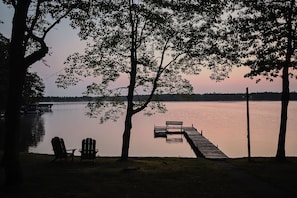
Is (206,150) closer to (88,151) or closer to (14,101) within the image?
(88,151)

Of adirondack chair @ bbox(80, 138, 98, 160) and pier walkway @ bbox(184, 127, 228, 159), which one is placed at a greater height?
adirondack chair @ bbox(80, 138, 98, 160)

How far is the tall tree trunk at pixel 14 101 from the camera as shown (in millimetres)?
10344

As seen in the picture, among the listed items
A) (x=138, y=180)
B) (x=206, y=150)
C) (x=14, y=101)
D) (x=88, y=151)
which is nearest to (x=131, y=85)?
(x=88, y=151)

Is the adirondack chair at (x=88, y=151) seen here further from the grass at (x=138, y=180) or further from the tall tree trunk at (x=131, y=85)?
the tall tree trunk at (x=131, y=85)

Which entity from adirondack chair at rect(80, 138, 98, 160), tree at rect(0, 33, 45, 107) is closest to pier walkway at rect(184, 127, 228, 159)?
adirondack chair at rect(80, 138, 98, 160)

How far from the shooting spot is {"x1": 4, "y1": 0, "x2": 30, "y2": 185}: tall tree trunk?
1034 centimetres

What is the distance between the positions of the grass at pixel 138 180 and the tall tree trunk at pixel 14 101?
1.76ft

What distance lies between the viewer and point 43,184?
1094 cm

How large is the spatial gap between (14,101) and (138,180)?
485 centimetres

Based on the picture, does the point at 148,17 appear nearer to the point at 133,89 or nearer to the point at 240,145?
the point at 133,89

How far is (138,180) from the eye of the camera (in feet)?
39.5

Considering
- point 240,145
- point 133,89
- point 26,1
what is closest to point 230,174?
point 133,89

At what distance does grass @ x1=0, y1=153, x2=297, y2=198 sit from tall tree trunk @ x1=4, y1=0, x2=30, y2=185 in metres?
0.54

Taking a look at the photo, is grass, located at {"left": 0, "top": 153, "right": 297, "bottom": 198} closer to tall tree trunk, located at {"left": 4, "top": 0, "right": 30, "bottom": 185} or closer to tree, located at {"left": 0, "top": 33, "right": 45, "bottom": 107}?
tall tree trunk, located at {"left": 4, "top": 0, "right": 30, "bottom": 185}
